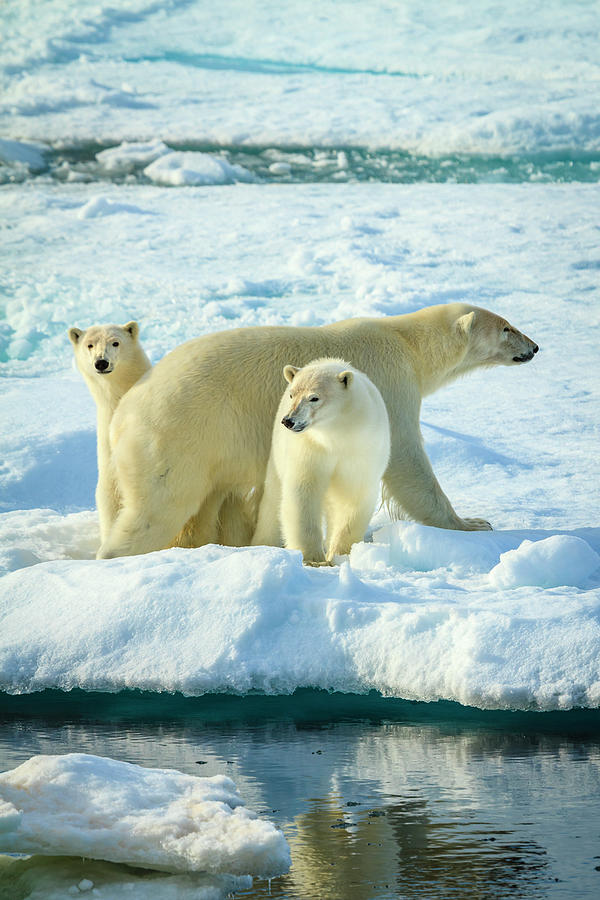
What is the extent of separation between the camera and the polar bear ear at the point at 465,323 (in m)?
5.60

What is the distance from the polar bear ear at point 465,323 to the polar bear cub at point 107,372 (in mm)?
1466

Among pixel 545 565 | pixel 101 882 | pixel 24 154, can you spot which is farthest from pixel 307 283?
pixel 101 882

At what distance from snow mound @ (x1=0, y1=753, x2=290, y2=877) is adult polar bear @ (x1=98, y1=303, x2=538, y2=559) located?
218cm

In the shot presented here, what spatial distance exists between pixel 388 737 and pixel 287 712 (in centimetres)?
38

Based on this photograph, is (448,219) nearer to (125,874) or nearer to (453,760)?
(453,760)

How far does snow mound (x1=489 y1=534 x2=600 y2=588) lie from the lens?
417cm

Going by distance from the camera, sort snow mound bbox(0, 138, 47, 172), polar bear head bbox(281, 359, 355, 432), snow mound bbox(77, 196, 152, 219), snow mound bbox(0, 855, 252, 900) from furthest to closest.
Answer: snow mound bbox(0, 138, 47, 172) → snow mound bbox(77, 196, 152, 219) → polar bear head bbox(281, 359, 355, 432) → snow mound bbox(0, 855, 252, 900)

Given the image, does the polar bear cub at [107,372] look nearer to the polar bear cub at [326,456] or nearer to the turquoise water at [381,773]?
the polar bear cub at [326,456]

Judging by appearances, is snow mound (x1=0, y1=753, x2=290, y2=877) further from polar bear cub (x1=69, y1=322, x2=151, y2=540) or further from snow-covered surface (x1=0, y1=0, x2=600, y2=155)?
snow-covered surface (x1=0, y1=0, x2=600, y2=155)

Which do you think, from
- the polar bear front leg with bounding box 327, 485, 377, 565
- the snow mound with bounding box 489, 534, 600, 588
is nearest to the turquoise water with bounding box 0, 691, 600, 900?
the snow mound with bounding box 489, 534, 600, 588

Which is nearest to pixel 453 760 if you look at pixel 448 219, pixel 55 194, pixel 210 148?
pixel 448 219

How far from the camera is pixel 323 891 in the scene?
249 cm

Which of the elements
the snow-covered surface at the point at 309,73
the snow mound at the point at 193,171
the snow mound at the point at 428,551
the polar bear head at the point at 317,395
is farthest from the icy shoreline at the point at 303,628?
the snow-covered surface at the point at 309,73

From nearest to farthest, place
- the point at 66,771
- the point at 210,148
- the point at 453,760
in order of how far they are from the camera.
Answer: the point at 66,771 → the point at 453,760 → the point at 210,148
